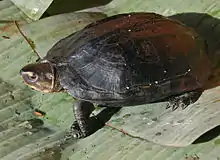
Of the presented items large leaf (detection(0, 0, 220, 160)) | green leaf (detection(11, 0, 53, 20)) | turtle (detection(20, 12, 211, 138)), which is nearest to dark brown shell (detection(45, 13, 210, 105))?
turtle (detection(20, 12, 211, 138))

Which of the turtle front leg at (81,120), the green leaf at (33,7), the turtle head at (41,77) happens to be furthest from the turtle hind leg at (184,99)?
the green leaf at (33,7)

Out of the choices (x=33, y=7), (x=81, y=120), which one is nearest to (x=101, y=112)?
(x=81, y=120)

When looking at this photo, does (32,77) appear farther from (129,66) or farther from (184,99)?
(184,99)

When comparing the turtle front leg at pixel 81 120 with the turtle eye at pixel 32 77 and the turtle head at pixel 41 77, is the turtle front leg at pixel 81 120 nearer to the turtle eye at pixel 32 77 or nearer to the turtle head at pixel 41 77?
the turtle head at pixel 41 77

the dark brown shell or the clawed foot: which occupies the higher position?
the dark brown shell

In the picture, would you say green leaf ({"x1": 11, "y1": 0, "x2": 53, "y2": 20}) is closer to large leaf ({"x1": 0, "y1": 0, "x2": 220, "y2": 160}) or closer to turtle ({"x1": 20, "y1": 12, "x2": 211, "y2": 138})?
large leaf ({"x1": 0, "y1": 0, "x2": 220, "y2": 160})

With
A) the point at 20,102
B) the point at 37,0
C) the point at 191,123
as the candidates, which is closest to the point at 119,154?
the point at 191,123

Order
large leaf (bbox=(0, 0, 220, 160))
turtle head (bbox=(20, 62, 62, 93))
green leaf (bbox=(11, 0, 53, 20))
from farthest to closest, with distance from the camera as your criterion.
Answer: green leaf (bbox=(11, 0, 53, 20))
turtle head (bbox=(20, 62, 62, 93))
large leaf (bbox=(0, 0, 220, 160))
